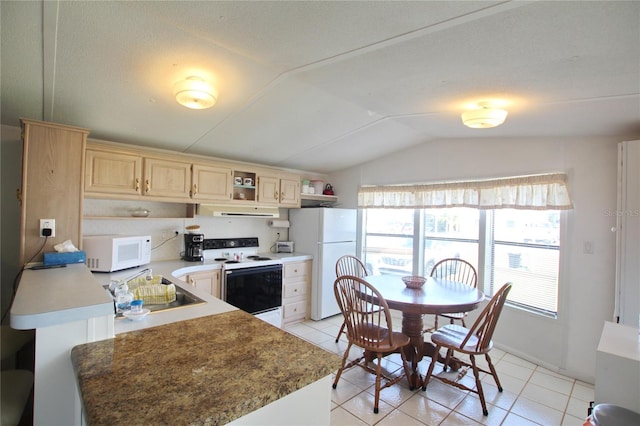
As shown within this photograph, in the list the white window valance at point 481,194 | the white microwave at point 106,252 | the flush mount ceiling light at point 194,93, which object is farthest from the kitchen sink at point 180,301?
the white window valance at point 481,194

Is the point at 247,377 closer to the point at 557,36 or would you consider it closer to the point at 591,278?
the point at 557,36

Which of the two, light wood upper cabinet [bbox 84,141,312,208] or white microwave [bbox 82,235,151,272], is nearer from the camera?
white microwave [bbox 82,235,151,272]

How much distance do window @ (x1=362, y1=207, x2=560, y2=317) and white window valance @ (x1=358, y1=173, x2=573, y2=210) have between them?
0.15 metres

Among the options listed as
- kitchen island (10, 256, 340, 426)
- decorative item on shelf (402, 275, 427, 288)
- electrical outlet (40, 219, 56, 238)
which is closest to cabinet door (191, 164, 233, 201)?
electrical outlet (40, 219, 56, 238)

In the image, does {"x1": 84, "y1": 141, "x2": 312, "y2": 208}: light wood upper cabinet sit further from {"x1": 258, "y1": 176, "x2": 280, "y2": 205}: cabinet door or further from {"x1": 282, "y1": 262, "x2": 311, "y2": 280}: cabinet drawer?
{"x1": 282, "y1": 262, "x2": 311, "y2": 280}: cabinet drawer

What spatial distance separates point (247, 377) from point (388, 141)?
3.44 meters

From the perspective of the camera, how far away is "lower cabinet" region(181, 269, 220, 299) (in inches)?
124

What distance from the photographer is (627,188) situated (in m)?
2.23

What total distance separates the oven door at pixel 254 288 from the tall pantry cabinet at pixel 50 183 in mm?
1475

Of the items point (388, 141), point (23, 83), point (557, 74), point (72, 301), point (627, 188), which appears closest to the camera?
point (72, 301)

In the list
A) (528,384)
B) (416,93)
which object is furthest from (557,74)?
(528,384)

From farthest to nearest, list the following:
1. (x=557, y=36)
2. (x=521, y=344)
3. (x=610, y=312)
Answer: (x=521, y=344) → (x=610, y=312) → (x=557, y=36)

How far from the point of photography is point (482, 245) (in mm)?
3639

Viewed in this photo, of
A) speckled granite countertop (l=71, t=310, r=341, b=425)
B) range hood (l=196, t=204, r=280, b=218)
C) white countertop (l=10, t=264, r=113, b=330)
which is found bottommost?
speckled granite countertop (l=71, t=310, r=341, b=425)
